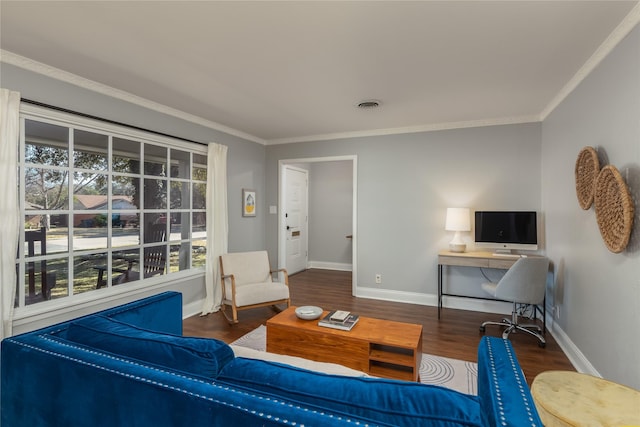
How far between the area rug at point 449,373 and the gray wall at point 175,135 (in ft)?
4.74

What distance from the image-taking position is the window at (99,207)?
2.61m

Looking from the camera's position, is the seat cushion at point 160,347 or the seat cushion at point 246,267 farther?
the seat cushion at point 246,267

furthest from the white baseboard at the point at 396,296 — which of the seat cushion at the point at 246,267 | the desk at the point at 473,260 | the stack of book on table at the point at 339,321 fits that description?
the stack of book on table at the point at 339,321

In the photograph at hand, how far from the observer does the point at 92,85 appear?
9.55 ft

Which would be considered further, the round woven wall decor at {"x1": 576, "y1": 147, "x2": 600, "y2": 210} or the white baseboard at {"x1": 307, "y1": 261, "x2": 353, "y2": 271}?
the white baseboard at {"x1": 307, "y1": 261, "x2": 353, "y2": 271}

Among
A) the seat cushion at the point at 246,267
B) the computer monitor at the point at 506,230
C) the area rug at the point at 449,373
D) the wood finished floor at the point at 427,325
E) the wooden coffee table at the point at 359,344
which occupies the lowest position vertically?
the area rug at the point at 449,373

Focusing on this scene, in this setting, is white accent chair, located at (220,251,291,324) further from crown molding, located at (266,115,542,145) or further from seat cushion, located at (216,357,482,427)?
seat cushion, located at (216,357,482,427)

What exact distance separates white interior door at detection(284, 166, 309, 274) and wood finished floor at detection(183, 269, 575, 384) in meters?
1.07

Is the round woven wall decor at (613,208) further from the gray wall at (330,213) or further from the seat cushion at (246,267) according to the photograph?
the gray wall at (330,213)

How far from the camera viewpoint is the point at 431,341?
3252 millimetres

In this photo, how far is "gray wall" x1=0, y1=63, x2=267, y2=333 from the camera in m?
2.56

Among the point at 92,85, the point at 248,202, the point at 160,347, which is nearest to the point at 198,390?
the point at 160,347

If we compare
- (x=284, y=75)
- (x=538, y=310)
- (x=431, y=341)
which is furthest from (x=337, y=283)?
(x=284, y=75)

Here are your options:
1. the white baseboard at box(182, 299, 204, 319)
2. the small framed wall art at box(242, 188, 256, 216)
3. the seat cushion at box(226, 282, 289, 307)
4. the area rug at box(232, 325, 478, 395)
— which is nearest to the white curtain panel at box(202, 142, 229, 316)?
the white baseboard at box(182, 299, 204, 319)
